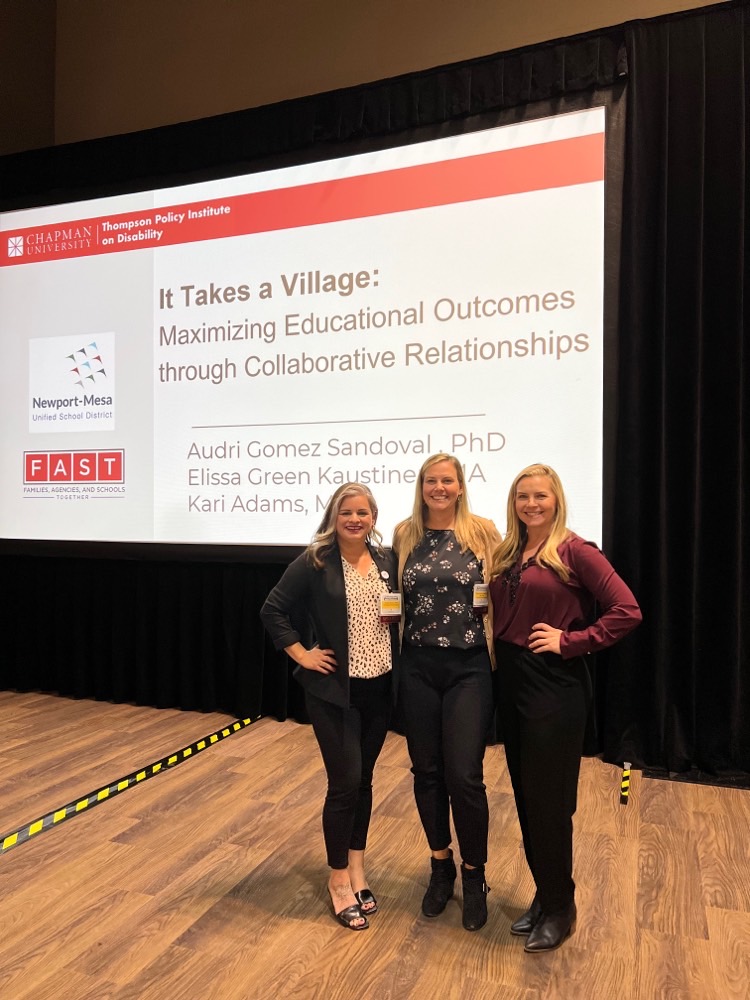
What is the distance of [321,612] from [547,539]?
64 centimetres

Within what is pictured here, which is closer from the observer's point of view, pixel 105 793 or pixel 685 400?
pixel 105 793

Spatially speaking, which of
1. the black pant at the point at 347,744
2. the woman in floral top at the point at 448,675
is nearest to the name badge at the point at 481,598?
the woman in floral top at the point at 448,675

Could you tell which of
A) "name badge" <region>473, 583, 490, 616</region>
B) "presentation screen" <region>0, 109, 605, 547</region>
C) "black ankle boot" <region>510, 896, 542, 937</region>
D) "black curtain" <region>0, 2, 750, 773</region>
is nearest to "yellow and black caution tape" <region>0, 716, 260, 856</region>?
"presentation screen" <region>0, 109, 605, 547</region>

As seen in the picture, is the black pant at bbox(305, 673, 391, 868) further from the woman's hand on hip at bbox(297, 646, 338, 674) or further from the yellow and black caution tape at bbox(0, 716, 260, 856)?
the yellow and black caution tape at bbox(0, 716, 260, 856)

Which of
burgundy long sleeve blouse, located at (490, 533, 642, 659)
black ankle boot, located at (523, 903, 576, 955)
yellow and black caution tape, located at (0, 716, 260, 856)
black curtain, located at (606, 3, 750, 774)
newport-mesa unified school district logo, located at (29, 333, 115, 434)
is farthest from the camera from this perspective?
newport-mesa unified school district logo, located at (29, 333, 115, 434)

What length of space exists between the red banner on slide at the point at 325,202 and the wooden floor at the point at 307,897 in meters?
2.78

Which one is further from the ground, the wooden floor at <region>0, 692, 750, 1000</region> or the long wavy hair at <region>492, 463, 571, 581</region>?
the long wavy hair at <region>492, 463, 571, 581</region>

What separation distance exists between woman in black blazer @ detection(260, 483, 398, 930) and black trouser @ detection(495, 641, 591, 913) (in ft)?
1.27

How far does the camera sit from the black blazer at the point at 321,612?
1.95 metres

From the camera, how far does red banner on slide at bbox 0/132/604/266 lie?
3.47m

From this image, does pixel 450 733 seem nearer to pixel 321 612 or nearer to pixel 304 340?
pixel 321 612

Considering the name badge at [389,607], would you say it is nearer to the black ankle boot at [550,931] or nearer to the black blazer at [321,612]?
the black blazer at [321,612]

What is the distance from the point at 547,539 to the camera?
1852 millimetres

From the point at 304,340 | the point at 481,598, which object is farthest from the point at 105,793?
the point at 304,340
